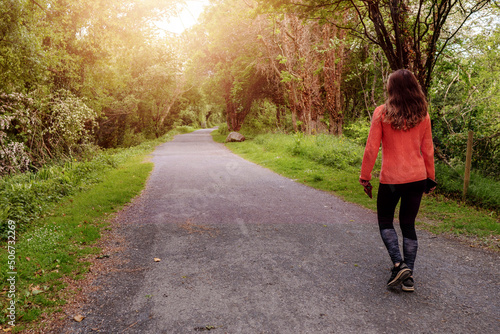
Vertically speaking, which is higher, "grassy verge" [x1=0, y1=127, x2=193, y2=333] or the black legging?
the black legging

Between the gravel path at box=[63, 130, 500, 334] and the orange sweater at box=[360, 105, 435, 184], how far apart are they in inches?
45.6

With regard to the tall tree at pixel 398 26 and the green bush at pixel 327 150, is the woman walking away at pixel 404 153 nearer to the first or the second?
the tall tree at pixel 398 26

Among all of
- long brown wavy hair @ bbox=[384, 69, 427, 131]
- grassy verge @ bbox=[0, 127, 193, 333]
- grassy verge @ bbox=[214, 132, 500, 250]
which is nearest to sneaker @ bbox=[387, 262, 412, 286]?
long brown wavy hair @ bbox=[384, 69, 427, 131]

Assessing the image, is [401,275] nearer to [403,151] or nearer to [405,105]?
[403,151]

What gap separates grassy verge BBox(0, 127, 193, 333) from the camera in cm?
291

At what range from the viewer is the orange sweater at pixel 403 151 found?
3.06 metres

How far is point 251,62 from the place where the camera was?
20625mm

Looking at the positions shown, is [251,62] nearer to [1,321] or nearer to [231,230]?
[231,230]

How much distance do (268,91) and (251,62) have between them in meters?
4.42

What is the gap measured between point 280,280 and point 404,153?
5.97ft

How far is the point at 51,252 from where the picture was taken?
12.9 ft

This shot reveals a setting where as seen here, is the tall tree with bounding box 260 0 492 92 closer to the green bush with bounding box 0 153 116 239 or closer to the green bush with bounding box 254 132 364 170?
the green bush with bounding box 254 132 364 170

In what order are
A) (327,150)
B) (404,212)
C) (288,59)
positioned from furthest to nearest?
(288,59) → (327,150) → (404,212)

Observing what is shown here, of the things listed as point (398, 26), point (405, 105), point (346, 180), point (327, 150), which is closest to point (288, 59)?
point (327, 150)
